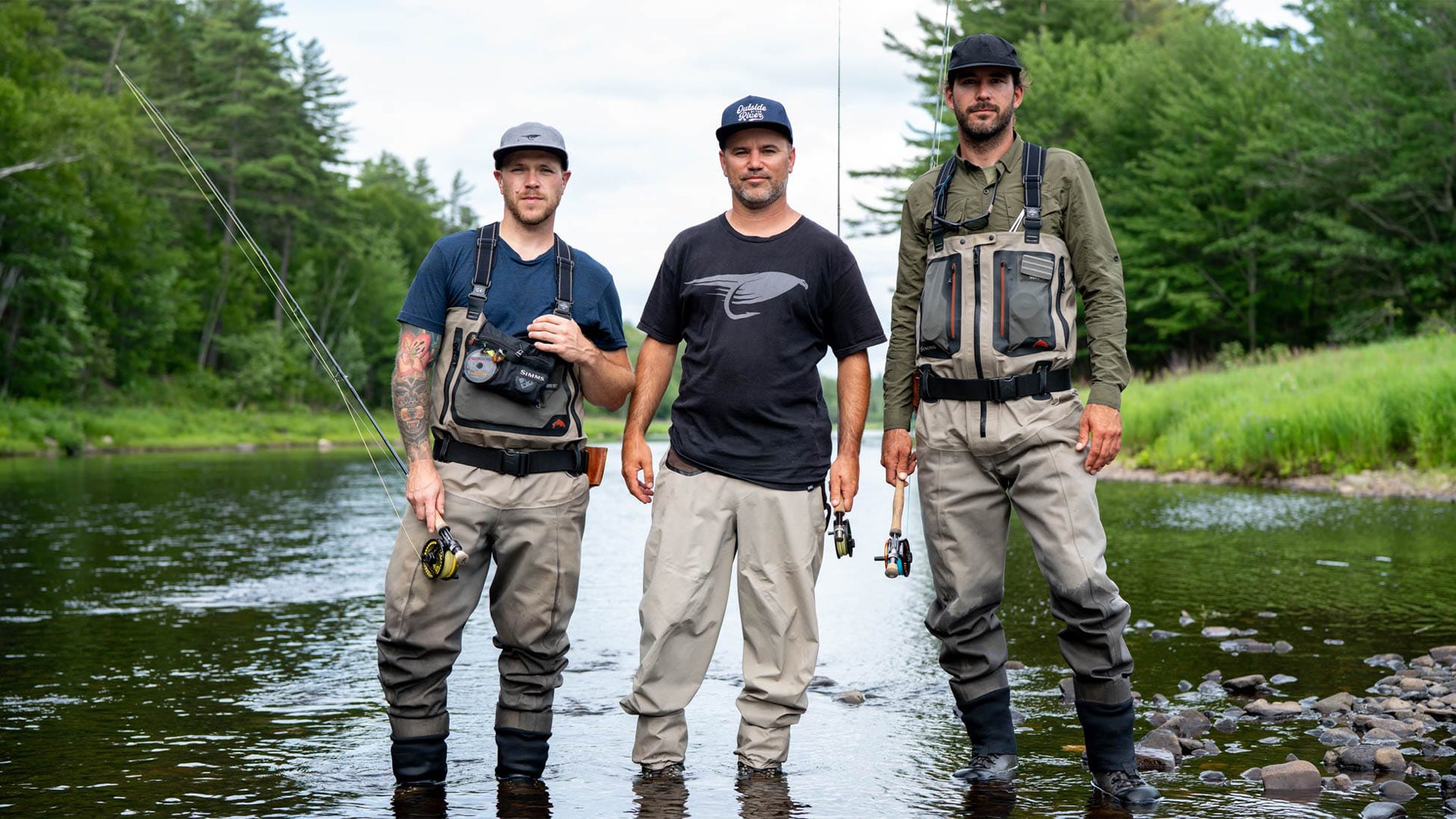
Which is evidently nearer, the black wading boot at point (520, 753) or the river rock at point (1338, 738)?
the black wading boot at point (520, 753)

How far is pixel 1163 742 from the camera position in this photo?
15.4ft

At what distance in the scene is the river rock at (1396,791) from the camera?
4.05 metres

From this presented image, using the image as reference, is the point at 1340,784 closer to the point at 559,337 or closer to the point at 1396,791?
the point at 1396,791

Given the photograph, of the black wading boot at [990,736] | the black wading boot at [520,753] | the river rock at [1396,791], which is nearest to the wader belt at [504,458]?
the black wading boot at [520,753]

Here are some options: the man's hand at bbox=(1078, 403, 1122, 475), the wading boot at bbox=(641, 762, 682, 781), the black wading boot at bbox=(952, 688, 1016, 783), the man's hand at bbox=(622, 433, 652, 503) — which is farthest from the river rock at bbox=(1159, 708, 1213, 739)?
the man's hand at bbox=(622, 433, 652, 503)

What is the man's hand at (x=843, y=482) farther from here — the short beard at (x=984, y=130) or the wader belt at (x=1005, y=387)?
the short beard at (x=984, y=130)

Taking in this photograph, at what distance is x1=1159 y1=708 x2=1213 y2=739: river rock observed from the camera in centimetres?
492

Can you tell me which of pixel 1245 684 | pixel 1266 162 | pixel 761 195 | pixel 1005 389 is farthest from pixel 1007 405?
pixel 1266 162

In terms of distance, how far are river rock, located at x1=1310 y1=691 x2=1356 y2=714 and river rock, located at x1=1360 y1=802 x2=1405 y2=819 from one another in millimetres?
1316

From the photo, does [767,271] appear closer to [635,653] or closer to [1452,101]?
[635,653]

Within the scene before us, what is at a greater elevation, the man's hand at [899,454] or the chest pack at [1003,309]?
the chest pack at [1003,309]

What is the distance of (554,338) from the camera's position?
169 inches

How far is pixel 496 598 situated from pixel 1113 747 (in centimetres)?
203

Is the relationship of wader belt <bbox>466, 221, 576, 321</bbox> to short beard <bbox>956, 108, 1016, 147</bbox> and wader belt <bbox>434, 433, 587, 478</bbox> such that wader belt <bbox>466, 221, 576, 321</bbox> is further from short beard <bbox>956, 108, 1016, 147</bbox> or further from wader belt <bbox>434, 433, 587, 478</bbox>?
short beard <bbox>956, 108, 1016, 147</bbox>
